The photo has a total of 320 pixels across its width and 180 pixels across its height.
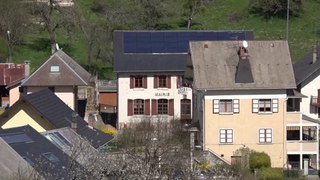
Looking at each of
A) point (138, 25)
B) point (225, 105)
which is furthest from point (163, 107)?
point (138, 25)

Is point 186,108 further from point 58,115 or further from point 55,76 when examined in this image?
point 58,115

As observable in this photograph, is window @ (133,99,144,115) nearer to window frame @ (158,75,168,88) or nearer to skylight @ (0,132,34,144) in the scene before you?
window frame @ (158,75,168,88)

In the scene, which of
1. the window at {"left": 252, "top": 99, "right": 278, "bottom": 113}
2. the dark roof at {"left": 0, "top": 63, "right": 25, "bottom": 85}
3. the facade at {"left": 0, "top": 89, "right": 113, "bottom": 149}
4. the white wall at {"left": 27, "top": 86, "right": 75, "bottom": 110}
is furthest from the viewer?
the dark roof at {"left": 0, "top": 63, "right": 25, "bottom": 85}

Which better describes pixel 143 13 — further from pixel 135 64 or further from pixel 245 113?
pixel 245 113

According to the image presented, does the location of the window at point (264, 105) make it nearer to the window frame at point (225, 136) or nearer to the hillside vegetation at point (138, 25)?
the window frame at point (225, 136)

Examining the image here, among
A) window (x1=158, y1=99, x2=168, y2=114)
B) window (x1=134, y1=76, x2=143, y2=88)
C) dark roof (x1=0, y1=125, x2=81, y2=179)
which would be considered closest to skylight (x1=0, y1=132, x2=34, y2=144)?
dark roof (x1=0, y1=125, x2=81, y2=179)

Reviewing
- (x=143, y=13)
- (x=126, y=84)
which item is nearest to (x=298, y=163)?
(x=126, y=84)

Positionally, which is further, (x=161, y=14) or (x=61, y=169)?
(x=161, y=14)
